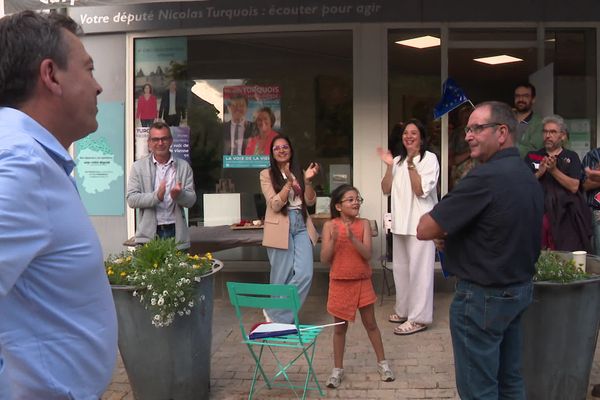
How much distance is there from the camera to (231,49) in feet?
26.1

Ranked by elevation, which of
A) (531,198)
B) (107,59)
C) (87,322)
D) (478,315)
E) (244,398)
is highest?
(107,59)

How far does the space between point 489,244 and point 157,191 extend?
131 inches

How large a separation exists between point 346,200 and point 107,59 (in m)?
4.37

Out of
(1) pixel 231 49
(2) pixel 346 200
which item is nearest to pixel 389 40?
(1) pixel 231 49

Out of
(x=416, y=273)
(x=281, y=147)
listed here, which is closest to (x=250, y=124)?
(x=281, y=147)

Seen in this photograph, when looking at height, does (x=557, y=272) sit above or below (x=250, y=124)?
below

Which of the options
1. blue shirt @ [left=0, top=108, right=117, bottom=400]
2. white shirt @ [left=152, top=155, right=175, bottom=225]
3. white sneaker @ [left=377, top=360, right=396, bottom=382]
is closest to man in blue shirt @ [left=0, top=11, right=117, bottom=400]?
blue shirt @ [left=0, top=108, right=117, bottom=400]

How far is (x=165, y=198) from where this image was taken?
19.3ft

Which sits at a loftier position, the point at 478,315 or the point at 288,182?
the point at 288,182

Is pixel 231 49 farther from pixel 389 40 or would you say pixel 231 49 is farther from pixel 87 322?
pixel 87 322

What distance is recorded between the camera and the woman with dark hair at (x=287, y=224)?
244 inches

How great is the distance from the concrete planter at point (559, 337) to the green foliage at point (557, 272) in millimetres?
73

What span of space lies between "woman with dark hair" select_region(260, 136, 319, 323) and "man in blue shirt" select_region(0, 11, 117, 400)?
4519 millimetres

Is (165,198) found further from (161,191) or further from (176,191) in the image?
(176,191)
